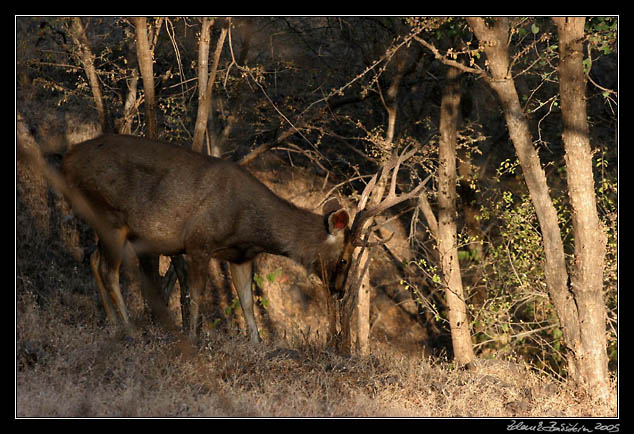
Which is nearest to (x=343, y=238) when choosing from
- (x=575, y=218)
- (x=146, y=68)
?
(x=575, y=218)

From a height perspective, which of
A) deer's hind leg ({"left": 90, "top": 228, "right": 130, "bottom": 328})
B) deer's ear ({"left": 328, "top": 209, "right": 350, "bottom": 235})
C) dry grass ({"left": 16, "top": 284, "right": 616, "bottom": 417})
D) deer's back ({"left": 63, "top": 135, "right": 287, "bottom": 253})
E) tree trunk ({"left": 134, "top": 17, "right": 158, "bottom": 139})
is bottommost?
dry grass ({"left": 16, "top": 284, "right": 616, "bottom": 417})

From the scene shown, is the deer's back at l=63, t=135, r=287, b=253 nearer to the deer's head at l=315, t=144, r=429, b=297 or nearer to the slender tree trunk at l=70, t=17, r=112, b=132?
the deer's head at l=315, t=144, r=429, b=297

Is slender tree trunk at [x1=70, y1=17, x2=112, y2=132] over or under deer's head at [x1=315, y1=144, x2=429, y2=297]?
over

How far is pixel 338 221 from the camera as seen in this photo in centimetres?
988

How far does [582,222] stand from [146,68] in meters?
5.64

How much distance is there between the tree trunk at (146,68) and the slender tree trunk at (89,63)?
0.86m

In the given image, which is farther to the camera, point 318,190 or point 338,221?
point 318,190

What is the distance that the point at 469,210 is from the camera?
1662 cm

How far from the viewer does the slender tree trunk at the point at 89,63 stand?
10.9 meters

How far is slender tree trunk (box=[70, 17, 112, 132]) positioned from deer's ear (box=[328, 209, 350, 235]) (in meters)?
3.65

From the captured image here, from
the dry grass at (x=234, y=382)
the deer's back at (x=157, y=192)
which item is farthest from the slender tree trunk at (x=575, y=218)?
the deer's back at (x=157, y=192)

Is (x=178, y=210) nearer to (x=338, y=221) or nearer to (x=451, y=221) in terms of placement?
(x=338, y=221)

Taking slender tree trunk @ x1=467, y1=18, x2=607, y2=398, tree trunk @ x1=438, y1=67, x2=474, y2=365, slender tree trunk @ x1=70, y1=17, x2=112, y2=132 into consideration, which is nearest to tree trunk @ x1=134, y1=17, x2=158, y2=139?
slender tree trunk @ x1=70, y1=17, x2=112, y2=132

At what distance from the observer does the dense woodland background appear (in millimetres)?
8578
